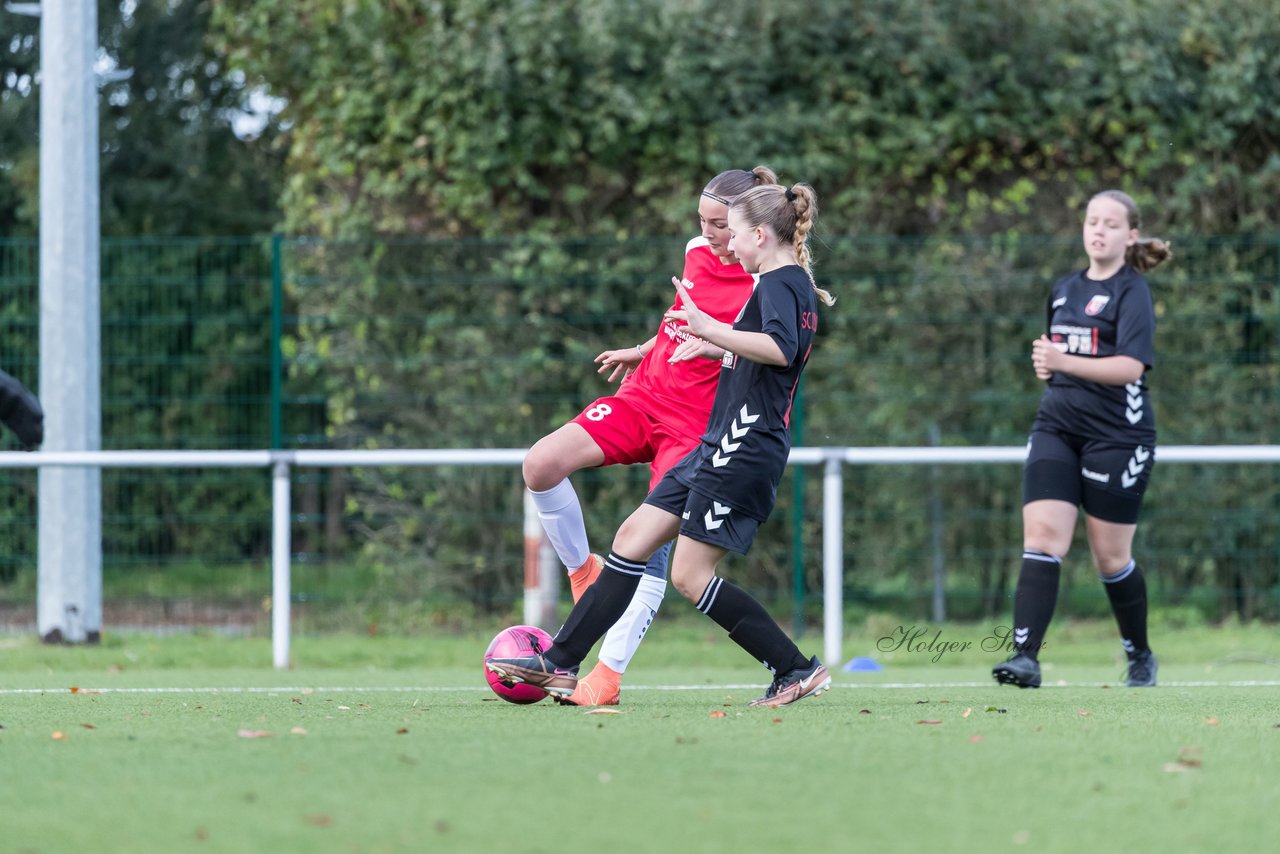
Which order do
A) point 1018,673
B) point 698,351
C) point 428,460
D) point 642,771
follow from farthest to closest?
point 428,460, point 1018,673, point 698,351, point 642,771

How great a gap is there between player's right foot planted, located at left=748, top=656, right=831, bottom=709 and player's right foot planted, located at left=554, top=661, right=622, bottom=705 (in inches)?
17.4

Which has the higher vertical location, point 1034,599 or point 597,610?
point 597,610

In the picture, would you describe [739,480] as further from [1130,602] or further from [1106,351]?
[1130,602]

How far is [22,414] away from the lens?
18.9 feet

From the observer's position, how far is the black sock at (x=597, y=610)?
491cm

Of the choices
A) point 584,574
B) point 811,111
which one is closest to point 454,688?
point 584,574

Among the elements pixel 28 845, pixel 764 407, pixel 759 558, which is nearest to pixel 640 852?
pixel 28 845

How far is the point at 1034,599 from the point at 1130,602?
515 millimetres

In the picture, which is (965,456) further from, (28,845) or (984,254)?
(28,845)

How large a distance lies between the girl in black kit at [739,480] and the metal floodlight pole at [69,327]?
4461 mm

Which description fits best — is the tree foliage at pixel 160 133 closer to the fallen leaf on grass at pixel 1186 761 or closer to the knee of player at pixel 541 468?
the knee of player at pixel 541 468

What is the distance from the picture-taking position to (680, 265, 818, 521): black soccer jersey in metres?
4.79

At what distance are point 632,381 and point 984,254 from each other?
4.21m

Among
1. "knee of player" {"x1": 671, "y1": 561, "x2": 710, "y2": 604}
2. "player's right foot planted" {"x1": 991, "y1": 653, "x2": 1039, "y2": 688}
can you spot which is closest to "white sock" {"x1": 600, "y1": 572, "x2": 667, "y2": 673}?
"knee of player" {"x1": 671, "y1": 561, "x2": 710, "y2": 604}
